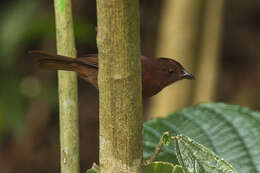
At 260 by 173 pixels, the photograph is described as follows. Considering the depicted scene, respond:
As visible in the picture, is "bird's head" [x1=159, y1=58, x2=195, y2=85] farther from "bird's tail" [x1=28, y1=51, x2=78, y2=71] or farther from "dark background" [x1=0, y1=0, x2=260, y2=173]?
"dark background" [x1=0, y1=0, x2=260, y2=173]

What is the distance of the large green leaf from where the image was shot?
5.67 ft

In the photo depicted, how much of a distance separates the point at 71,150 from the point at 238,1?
552 cm

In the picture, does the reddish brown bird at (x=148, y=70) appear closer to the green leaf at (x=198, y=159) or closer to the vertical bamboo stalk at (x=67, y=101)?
the vertical bamboo stalk at (x=67, y=101)

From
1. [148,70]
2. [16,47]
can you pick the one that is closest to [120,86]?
[148,70]

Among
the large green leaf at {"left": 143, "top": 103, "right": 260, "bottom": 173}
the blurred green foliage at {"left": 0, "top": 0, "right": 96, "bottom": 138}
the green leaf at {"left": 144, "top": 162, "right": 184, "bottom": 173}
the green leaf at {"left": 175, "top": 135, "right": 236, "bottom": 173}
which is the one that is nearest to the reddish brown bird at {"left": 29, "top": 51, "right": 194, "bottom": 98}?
the large green leaf at {"left": 143, "top": 103, "right": 260, "bottom": 173}

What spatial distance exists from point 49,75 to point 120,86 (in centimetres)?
432

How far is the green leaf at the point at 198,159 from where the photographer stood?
101cm

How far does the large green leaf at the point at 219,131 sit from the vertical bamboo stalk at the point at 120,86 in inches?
29.2

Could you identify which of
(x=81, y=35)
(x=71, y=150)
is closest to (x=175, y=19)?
(x=81, y=35)

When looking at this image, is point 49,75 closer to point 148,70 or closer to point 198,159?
point 148,70

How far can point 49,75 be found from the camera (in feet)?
16.9

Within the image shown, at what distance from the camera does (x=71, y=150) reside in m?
1.19

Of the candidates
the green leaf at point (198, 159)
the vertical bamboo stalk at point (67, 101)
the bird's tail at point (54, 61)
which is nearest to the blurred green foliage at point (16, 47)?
the bird's tail at point (54, 61)

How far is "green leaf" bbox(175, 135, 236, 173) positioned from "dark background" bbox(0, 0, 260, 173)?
11.1ft
